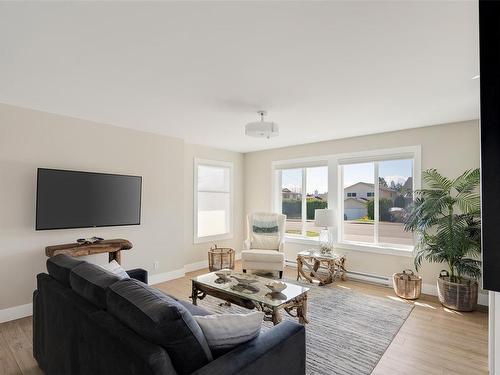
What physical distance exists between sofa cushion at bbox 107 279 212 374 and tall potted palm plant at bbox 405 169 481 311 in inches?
134

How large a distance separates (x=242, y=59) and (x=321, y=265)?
3.76 meters

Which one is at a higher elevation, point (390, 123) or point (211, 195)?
point (390, 123)

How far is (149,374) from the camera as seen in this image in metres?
1.05

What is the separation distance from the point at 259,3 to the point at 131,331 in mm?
1801

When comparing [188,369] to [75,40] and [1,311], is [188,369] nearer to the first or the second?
[75,40]

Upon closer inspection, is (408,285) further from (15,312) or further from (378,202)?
(15,312)

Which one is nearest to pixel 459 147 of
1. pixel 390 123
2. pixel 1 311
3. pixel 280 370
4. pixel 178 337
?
pixel 390 123

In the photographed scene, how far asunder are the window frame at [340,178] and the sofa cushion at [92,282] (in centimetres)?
398

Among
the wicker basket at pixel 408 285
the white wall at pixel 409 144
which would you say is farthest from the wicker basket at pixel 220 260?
the wicker basket at pixel 408 285

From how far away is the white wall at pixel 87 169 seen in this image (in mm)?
3105

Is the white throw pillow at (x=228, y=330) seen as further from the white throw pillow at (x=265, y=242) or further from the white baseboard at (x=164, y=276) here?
the white throw pillow at (x=265, y=242)

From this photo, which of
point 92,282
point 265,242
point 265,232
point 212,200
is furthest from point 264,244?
point 92,282

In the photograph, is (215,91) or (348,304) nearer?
(215,91)

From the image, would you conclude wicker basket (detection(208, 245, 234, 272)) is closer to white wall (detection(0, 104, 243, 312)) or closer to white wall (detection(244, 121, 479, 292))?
white wall (detection(0, 104, 243, 312))
